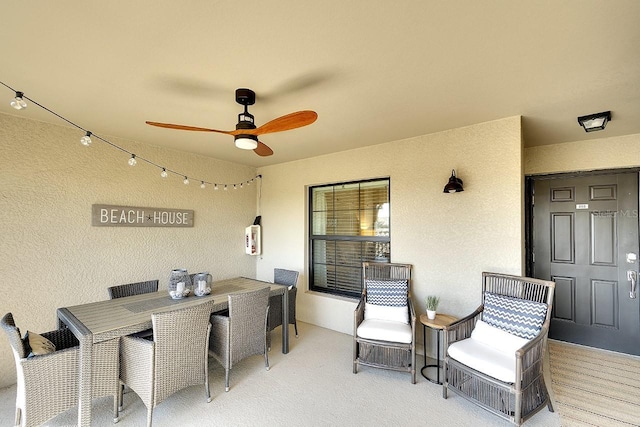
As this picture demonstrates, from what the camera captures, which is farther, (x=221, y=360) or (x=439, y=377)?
(x=439, y=377)

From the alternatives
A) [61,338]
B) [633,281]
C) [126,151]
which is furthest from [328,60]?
[633,281]

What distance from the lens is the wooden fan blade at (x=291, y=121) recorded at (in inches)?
72.5

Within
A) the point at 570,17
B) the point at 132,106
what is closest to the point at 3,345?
the point at 132,106

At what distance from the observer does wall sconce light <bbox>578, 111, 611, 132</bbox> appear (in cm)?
267

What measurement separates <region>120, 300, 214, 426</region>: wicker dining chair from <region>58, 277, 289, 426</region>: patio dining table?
0.14 metres

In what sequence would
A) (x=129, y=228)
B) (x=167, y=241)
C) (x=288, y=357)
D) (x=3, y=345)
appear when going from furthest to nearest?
(x=167, y=241), (x=129, y=228), (x=288, y=357), (x=3, y=345)

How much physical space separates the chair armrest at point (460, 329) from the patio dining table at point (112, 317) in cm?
177

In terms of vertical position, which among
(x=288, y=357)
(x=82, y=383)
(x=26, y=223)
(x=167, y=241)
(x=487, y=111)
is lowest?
(x=288, y=357)

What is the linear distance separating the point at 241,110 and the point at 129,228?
2203mm

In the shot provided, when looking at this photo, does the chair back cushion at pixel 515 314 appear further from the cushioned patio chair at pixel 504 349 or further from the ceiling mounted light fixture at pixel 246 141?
the ceiling mounted light fixture at pixel 246 141

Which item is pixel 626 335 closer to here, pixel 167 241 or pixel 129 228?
pixel 167 241

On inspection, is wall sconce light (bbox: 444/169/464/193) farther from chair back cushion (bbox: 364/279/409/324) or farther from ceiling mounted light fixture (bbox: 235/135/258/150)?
ceiling mounted light fixture (bbox: 235/135/258/150)

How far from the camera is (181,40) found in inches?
65.0

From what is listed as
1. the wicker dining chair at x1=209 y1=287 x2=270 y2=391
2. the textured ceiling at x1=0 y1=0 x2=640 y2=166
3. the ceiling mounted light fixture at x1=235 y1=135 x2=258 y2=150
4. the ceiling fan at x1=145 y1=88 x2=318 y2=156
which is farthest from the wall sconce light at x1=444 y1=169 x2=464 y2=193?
the wicker dining chair at x1=209 y1=287 x2=270 y2=391
